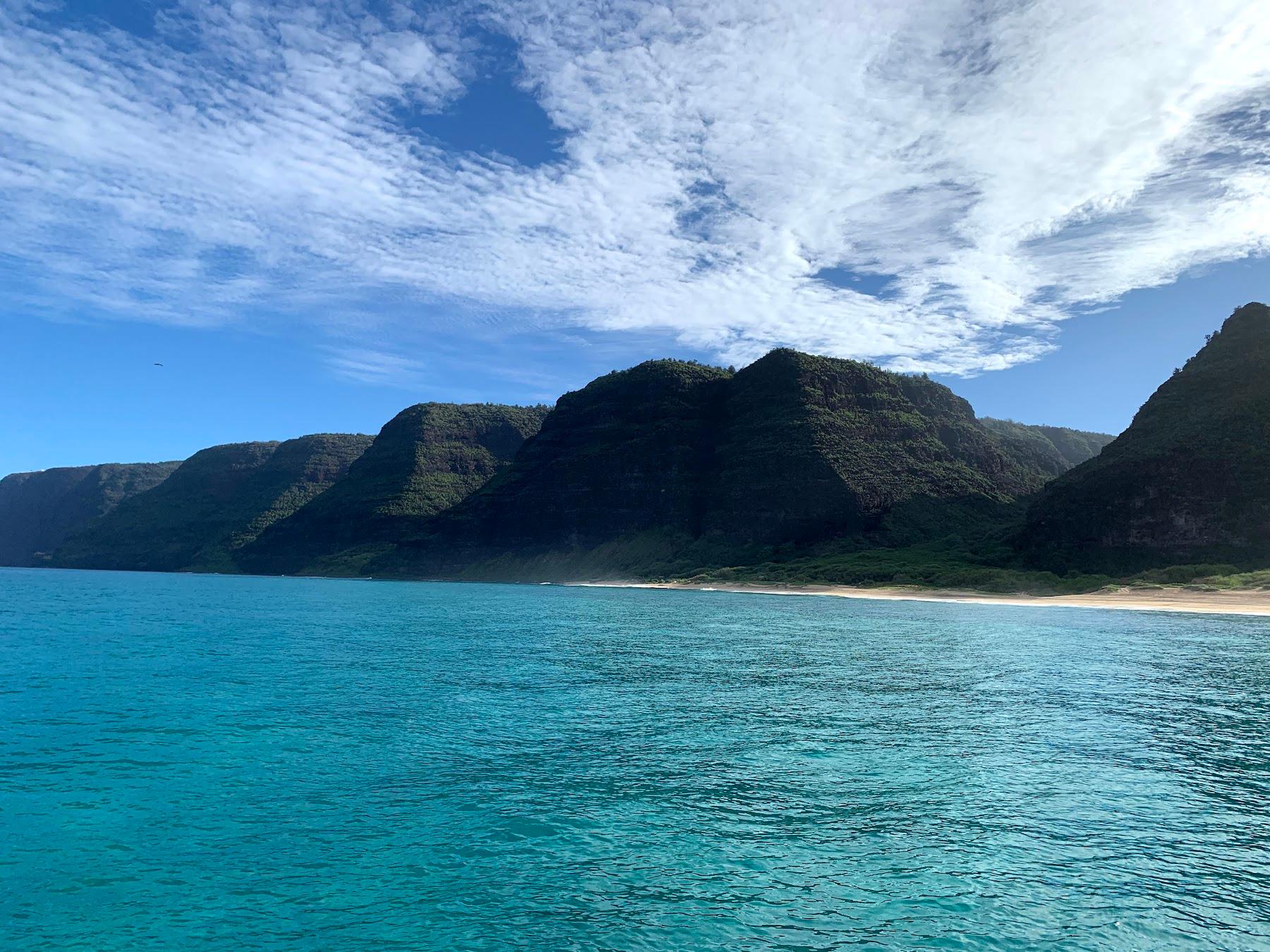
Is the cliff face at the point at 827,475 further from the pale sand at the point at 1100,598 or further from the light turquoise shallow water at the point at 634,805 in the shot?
the light turquoise shallow water at the point at 634,805

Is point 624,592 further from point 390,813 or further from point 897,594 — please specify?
point 390,813

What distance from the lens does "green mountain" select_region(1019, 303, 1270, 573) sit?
104375 millimetres

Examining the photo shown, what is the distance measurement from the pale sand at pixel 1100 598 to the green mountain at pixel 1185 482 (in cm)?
1528

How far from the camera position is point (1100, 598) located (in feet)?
324

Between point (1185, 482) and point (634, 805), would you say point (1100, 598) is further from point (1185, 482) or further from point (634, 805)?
point (634, 805)

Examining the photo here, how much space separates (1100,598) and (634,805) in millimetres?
99736

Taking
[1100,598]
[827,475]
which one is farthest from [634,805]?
[827,475]

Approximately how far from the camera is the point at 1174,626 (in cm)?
6378

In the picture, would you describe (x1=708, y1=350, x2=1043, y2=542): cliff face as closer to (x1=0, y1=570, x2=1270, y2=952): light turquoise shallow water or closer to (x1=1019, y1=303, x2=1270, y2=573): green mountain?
(x1=1019, y1=303, x2=1270, y2=573): green mountain

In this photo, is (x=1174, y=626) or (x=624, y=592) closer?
(x=1174, y=626)

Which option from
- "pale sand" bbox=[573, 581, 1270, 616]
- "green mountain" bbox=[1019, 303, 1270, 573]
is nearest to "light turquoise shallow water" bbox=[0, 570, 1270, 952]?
"pale sand" bbox=[573, 581, 1270, 616]

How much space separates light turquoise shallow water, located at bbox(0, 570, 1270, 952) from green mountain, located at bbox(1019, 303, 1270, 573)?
78.6 metres

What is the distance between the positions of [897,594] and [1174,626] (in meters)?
53.0

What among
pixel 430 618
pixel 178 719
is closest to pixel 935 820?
pixel 178 719
